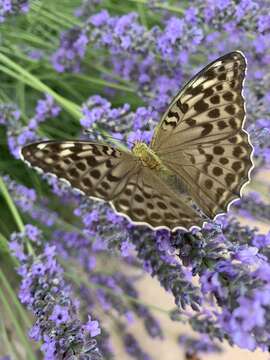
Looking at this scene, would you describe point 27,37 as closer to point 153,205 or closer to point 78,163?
point 78,163

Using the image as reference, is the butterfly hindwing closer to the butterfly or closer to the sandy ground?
the butterfly

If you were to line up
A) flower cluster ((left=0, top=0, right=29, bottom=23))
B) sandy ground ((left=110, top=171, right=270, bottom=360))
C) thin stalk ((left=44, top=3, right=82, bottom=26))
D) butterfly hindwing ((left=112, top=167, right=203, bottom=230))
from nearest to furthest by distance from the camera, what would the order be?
butterfly hindwing ((left=112, top=167, right=203, bottom=230)), flower cluster ((left=0, top=0, right=29, bottom=23)), thin stalk ((left=44, top=3, right=82, bottom=26)), sandy ground ((left=110, top=171, right=270, bottom=360))

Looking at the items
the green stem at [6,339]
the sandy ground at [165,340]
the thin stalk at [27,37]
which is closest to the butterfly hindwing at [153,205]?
the green stem at [6,339]

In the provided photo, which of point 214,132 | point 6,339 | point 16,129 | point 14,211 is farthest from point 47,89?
point 6,339

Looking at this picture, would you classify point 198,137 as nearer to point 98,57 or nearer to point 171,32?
point 171,32

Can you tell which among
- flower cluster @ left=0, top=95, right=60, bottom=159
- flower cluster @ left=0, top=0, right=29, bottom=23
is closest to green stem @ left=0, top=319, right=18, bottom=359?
flower cluster @ left=0, top=95, right=60, bottom=159

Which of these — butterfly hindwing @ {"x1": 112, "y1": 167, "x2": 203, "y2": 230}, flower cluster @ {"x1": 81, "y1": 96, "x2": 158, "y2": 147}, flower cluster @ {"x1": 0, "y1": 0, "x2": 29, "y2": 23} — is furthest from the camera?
flower cluster @ {"x1": 0, "y1": 0, "x2": 29, "y2": 23}

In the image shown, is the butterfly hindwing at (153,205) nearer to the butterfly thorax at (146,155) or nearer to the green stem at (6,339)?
the butterfly thorax at (146,155)

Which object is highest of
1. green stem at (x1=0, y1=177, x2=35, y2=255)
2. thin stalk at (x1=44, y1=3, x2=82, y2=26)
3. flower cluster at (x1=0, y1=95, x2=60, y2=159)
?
thin stalk at (x1=44, y1=3, x2=82, y2=26)
